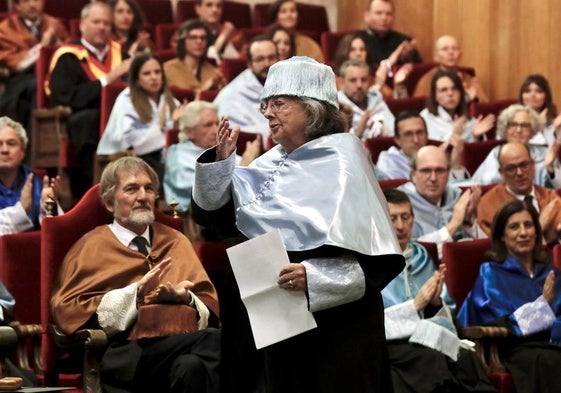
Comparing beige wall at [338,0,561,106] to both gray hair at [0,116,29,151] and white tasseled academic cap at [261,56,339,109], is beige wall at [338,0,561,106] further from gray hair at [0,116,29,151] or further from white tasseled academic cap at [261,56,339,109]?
white tasseled academic cap at [261,56,339,109]

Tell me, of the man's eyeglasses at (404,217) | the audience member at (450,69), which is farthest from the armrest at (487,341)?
the audience member at (450,69)

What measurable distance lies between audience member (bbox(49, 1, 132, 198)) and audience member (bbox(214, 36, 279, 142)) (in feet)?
2.13

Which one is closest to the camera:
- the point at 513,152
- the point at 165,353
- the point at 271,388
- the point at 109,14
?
the point at 271,388

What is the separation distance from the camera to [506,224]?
600cm

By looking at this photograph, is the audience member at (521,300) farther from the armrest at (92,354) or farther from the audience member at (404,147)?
the armrest at (92,354)

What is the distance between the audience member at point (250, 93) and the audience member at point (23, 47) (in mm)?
1164

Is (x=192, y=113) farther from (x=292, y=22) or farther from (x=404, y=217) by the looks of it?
(x=292, y=22)

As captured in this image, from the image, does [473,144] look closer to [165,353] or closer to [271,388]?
[165,353]

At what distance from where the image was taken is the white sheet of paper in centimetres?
363

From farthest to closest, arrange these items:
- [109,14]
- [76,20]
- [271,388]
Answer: [76,20] < [109,14] < [271,388]

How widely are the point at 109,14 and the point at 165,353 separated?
4.25m

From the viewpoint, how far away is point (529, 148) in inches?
308

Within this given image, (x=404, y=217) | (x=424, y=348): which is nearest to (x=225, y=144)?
(x=424, y=348)

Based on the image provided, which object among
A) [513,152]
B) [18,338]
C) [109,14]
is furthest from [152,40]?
[18,338]
